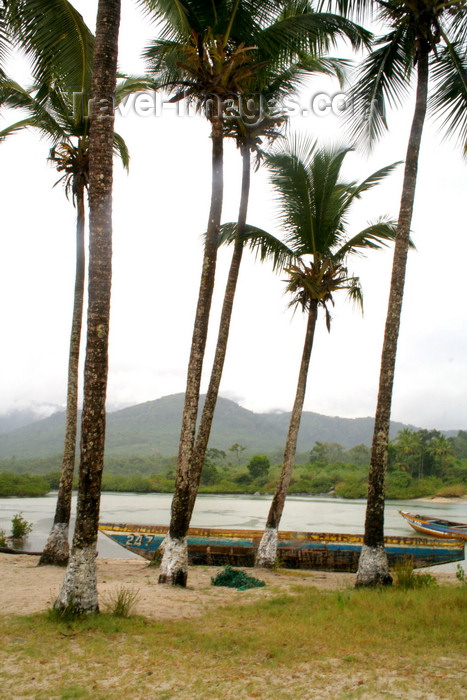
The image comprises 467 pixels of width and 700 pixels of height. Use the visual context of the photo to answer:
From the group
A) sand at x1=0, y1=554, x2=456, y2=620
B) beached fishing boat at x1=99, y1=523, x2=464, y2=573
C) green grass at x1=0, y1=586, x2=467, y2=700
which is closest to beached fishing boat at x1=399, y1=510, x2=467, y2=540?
beached fishing boat at x1=99, y1=523, x2=464, y2=573

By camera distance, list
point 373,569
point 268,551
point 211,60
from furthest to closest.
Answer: point 268,551, point 211,60, point 373,569

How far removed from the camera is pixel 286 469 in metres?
11.8

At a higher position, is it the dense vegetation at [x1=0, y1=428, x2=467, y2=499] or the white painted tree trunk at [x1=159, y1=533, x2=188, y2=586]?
the white painted tree trunk at [x1=159, y1=533, x2=188, y2=586]

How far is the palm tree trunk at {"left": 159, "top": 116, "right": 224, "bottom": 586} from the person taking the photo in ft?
28.2

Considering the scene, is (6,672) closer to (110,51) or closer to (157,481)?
(110,51)

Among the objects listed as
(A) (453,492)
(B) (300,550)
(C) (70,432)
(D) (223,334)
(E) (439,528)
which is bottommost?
(A) (453,492)

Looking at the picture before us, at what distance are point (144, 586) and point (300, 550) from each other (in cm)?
557

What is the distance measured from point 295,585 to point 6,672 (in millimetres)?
6187

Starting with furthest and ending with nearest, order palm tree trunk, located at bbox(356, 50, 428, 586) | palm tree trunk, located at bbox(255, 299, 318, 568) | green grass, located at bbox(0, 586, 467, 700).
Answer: palm tree trunk, located at bbox(255, 299, 318, 568) → palm tree trunk, located at bbox(356, 50, 428, 586) → green grass, located at bbox(0, 586, 467, 700)

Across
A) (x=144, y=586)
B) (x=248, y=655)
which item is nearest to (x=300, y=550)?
(x=144, y=586)

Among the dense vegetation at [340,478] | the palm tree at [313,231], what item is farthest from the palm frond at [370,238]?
the dense vegetation at [340,478]

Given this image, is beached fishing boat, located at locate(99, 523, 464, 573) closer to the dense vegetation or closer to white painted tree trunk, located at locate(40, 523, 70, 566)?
white painted tree trunk, located at locate(40, 523, 70, 566)

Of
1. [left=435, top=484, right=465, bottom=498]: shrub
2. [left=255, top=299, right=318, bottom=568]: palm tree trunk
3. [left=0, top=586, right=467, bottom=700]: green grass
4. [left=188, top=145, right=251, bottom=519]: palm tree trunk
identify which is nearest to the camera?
[left=0, top=586, right=467, bottom=700]: green grass

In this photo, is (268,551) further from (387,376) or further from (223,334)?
(387,376)
